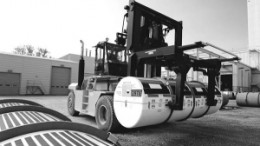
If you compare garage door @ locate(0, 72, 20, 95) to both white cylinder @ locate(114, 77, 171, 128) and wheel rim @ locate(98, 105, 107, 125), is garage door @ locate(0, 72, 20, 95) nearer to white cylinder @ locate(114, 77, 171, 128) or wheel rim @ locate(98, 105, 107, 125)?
wheel rim @ locate(98, 105, 107, 125)

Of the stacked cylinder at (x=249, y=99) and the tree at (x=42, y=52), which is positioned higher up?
the tree at (x=42, y=52)

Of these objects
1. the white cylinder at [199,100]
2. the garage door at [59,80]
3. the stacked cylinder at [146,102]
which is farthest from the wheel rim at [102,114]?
the garage door at [59,80]

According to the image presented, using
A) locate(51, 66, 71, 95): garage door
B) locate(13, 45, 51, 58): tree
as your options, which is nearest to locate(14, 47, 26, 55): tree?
locate(13, 45, 51, 58): tree

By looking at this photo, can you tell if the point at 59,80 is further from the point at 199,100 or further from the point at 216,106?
the point at 199,100

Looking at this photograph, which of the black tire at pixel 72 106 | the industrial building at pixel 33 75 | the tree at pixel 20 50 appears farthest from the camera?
A: the tree at pixel 20 50

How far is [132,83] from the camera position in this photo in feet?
10.8

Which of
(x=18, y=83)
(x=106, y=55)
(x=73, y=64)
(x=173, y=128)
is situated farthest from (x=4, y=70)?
(x=173, y=128)

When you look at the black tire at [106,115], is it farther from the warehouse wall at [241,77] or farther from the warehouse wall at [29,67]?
the warehouse wall at [241,77]

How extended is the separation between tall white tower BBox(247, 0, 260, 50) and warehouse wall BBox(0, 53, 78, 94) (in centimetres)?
2941

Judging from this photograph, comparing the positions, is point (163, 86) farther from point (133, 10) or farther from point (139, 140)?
point (133, 10)

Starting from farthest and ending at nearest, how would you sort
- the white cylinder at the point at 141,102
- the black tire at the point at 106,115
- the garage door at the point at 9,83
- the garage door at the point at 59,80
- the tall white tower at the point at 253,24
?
the tall white tower at the point at 253,24 → the garage door at the point at 59,80 → the garage door at the point at 9,83 → the black tire at the point at 106,115 → the white cylinder at the point at 141,102

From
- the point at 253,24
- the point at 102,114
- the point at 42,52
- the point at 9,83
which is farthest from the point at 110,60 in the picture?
the point at 42,52

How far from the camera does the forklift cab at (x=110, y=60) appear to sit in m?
6.04

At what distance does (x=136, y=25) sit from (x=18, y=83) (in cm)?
2230
